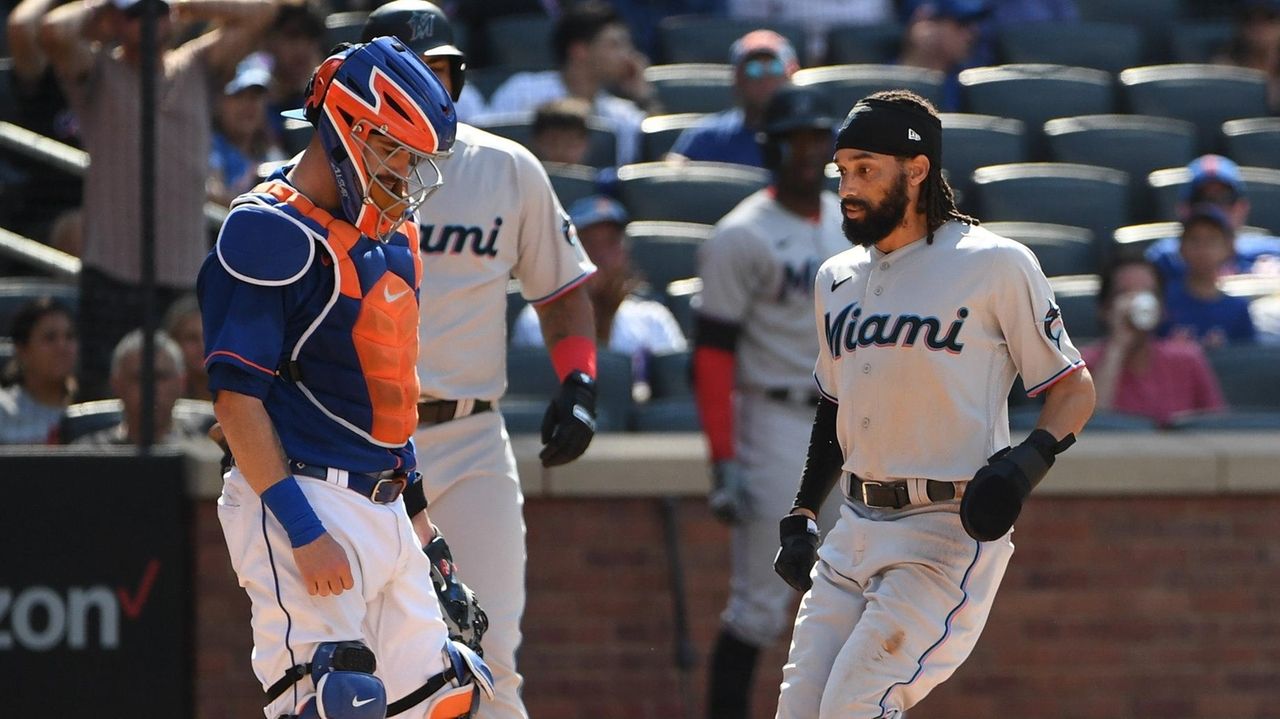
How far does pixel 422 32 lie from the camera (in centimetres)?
466

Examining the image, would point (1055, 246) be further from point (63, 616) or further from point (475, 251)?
point (63, 616)

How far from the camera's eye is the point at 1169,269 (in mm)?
8016

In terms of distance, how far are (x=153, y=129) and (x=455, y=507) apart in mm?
2142

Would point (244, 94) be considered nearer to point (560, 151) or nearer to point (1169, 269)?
point (560, 151)

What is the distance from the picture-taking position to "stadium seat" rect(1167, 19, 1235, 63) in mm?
10727

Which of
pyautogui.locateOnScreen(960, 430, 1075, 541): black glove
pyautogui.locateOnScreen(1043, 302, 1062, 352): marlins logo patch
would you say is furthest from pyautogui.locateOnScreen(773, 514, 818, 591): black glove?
pyautogui.locateOnScreen(1043, 302, 1062, 352): marlins logo patch

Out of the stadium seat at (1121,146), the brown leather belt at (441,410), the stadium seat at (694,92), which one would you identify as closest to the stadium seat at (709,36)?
the stadium seat at (694,92)

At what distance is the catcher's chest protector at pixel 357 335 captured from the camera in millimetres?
3746

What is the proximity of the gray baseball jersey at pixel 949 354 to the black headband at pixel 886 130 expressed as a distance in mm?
239

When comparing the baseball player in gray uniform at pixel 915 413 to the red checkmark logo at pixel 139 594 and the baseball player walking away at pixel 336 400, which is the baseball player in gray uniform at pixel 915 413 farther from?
the red checkmark logo at pixel 139 594

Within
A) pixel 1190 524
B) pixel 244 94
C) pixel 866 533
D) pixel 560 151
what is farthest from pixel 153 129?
Result: pixel 1190 524

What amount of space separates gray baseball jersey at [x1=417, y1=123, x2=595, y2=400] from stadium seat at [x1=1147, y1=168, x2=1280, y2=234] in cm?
490

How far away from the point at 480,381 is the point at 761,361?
1.60m

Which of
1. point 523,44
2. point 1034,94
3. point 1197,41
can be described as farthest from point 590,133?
point 1197,41
